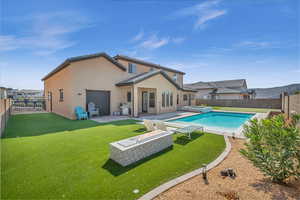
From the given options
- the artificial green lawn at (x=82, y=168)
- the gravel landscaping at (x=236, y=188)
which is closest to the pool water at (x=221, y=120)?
the artificial green lawn at (x=82, y=168)

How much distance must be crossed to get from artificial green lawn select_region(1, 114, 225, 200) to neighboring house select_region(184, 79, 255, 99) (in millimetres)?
30591

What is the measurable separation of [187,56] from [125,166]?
1756cm

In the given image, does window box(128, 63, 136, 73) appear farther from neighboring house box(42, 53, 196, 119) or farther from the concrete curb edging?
the concrete curb edging

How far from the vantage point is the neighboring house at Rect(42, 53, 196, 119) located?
1245 cm

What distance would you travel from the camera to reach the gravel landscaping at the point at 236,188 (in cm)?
288

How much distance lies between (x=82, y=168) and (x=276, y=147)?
5064mm

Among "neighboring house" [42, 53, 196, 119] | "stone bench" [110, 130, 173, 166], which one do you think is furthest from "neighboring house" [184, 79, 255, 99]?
"stone bench" [110, 130, 173, 166]

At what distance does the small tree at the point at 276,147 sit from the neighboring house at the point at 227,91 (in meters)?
32.5

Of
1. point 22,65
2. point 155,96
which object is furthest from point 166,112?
point 22,65

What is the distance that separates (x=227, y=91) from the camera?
3231cm

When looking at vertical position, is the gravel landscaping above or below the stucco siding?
below

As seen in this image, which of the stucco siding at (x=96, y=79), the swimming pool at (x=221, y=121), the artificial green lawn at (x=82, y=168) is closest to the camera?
the artificial green lawn at (x=82, y=168)

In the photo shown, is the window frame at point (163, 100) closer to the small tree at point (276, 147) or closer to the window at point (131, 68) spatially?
the window at point (131, 68)

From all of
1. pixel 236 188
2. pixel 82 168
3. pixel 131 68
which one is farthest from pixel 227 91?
pixel 82 168
